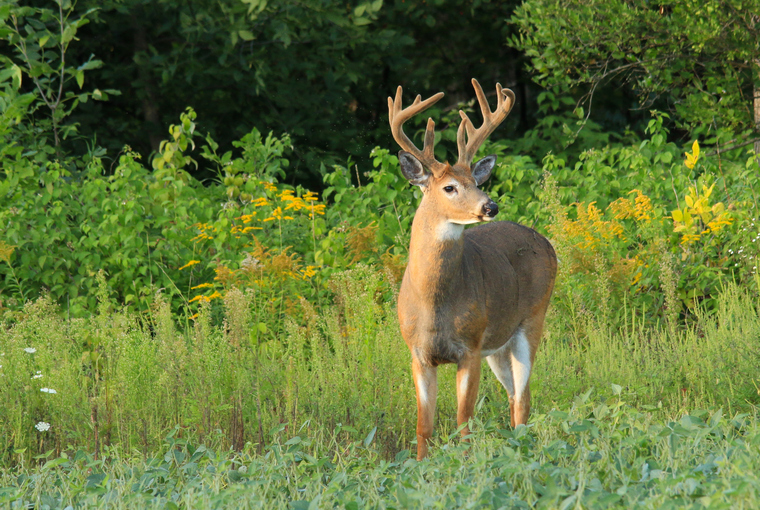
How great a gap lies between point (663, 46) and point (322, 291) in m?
4.62

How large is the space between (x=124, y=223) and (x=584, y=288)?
3733 mm

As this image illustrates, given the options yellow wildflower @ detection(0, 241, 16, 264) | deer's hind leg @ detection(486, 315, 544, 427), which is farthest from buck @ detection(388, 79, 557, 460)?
yellow wildflower @ detection(0, 241, 16, 264)

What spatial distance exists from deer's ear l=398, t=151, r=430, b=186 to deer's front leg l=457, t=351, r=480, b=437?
3.02 feet

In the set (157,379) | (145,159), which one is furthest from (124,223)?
(145,159)

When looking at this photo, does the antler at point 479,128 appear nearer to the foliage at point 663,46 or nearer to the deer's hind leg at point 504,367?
the deer's hind leg at point 504,367

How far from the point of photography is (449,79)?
13906 millimetres

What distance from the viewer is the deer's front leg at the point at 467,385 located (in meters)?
4.39

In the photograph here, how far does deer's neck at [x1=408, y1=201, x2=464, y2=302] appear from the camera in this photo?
4.40 meters

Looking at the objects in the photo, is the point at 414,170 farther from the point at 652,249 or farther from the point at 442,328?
the point at 652,249

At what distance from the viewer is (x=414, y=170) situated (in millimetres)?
4551

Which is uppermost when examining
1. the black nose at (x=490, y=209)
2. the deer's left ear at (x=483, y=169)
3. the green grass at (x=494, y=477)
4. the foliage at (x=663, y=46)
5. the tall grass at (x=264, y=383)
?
the foliage at (x=663, y=46)

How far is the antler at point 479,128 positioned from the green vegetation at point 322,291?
1.40 m

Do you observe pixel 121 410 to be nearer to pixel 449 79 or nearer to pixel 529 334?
pixel 529 334

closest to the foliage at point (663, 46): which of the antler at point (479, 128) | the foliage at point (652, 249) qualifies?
the foliage at point (652, 249)
